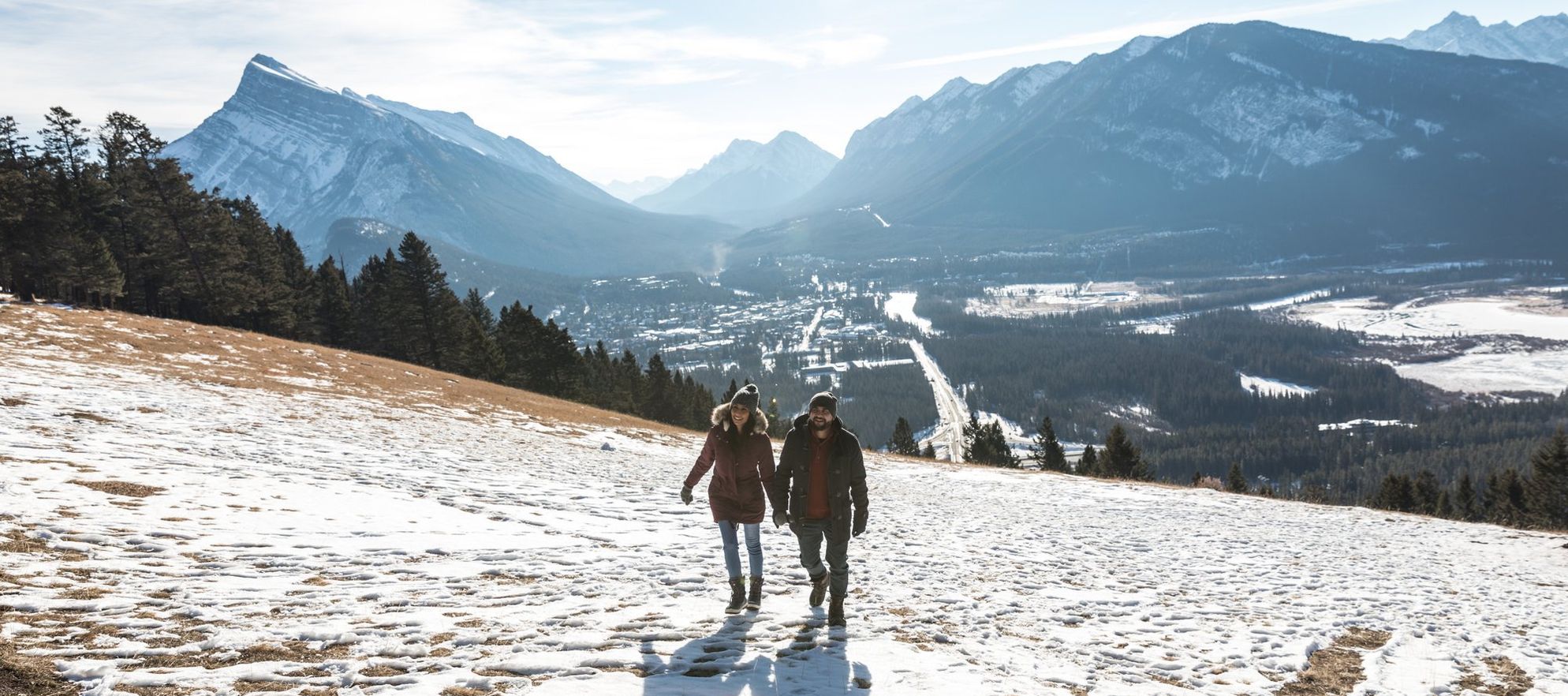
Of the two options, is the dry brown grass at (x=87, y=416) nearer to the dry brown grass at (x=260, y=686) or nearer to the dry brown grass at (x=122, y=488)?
the dry brown grass at (x=122, y=488)

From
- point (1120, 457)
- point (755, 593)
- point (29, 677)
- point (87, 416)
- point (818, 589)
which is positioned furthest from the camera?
point (1120, 457)

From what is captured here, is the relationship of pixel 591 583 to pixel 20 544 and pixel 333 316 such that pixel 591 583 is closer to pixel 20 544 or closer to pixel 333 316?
pixel 20 544

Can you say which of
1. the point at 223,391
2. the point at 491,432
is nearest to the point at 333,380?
the point at 223,391

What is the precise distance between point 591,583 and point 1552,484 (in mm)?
69748

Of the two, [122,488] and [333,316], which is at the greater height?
[333,316]

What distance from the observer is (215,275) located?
5191cm

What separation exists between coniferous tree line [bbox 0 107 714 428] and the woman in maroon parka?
5295cm

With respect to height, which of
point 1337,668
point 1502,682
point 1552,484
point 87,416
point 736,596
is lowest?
point 1552,484

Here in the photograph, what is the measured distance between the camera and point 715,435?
385 inches

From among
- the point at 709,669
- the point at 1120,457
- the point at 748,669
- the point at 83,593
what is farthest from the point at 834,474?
the point at 1120,457

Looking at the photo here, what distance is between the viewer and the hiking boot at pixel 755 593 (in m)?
10.1

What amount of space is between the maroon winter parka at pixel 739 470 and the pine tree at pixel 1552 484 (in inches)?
2579

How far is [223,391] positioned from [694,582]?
2362cm

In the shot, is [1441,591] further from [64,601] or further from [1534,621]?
[64,601]
